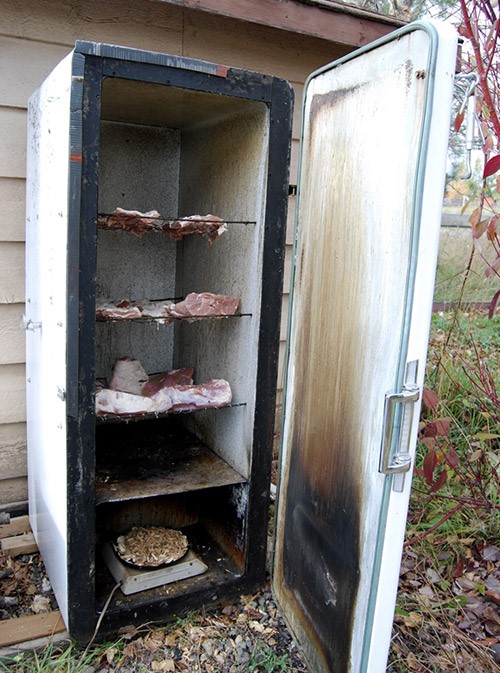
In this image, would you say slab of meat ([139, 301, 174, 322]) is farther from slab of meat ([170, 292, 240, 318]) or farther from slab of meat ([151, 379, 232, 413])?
slab of meat ([151, 379, 232, 413])

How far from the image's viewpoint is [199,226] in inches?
86.6

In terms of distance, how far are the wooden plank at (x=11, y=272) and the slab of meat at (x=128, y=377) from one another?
586mm

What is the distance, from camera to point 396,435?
1.46 metres

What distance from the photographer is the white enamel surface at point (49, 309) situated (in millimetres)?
1804

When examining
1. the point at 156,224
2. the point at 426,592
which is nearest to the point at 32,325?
the point at 156,224

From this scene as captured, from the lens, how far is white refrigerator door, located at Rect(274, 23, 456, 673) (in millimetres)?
1384

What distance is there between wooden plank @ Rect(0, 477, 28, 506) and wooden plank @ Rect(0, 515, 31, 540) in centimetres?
12

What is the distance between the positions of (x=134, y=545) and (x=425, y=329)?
1.64m

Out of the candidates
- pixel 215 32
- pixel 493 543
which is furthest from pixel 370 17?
pixel 493 543

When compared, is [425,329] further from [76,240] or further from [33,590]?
[33,590]

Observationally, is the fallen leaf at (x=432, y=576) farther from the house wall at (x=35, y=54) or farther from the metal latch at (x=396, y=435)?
the house wall at (x=35, y=54)

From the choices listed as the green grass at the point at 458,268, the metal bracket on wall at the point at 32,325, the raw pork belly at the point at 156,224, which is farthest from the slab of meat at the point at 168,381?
the green grass at the point at 458,268

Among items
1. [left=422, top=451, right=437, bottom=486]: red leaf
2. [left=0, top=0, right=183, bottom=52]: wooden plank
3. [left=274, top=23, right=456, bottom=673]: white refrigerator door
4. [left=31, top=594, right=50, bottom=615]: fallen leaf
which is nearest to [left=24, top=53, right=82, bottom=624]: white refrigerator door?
[left=31, top=594, right=50, bottom=615]: fallen leaf

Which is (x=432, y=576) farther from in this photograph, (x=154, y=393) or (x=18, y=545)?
(x=18, y=545)
